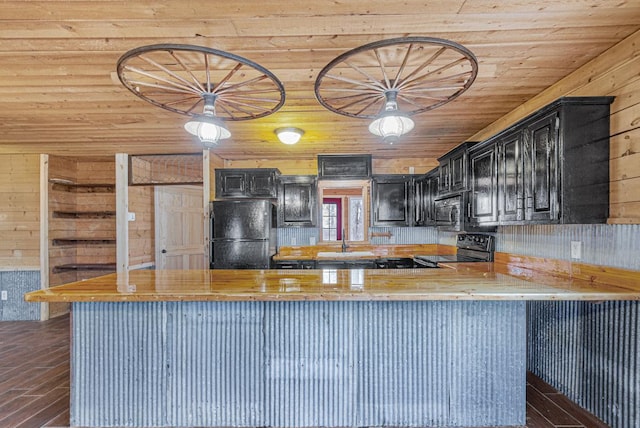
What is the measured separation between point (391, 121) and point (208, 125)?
1.13m

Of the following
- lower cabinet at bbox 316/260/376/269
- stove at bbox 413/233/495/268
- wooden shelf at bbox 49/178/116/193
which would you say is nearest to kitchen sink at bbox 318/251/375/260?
lower cabinet at bbox 316/260/376/269

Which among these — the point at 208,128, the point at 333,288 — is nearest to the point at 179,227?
the point at 208,128

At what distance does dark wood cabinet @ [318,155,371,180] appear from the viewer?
4.50 m

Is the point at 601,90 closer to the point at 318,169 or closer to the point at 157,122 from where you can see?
the point at 318,169

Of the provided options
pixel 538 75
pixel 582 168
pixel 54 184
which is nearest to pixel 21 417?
pixel 54 184

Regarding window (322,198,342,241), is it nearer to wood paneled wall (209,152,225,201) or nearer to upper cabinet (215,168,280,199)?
upper cabinet (215,168,280,199)

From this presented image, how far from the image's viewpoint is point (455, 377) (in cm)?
194

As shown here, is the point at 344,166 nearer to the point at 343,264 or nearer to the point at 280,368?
the point at 343,264

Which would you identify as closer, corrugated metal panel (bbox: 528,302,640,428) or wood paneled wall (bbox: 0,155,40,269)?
corrugated metal panel (bbox: 528,302,640,428)

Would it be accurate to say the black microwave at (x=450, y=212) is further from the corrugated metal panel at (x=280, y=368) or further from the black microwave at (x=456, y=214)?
the corrugated metal panel at (x=280, y=368)

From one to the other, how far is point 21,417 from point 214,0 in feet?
9.64

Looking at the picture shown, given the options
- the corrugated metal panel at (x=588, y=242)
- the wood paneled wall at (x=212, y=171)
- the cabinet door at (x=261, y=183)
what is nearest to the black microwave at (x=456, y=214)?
the corrugated metal panel at (x=588, y=242)

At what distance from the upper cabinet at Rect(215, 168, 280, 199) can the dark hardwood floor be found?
254cm

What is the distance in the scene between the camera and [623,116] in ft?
6.04
